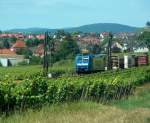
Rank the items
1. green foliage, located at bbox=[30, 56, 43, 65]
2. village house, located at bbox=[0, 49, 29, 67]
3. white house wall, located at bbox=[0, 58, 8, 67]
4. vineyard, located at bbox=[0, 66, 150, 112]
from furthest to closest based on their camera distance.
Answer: village house, located at bbox=[0, 49, 29, 67], white house wall, located at bbox=[0, 58, 8, 67], green foliage, located at bbox=[30, 56, 43, 65], vineyard, located at bbox=[0, 66, 150, 112]

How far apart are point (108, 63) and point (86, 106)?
50.6 m

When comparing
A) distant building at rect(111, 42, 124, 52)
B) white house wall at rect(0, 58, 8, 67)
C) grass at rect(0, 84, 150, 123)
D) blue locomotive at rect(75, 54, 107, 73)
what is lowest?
white house wall at rect(0, 58, 8, 67)

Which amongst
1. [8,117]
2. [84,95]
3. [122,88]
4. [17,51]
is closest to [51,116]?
[8,117]

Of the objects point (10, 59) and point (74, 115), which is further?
point (10, 59)

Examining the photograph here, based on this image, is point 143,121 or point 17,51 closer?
point 143,121

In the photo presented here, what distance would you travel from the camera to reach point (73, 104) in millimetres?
16594

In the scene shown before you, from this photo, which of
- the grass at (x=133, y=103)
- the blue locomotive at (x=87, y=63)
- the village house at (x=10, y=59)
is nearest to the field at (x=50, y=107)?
the grass at (x=133, y=103)

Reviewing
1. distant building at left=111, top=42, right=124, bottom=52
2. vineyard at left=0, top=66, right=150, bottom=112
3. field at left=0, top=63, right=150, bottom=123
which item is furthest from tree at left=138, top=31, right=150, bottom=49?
field at left=0, top=63, right=150, bottom=123

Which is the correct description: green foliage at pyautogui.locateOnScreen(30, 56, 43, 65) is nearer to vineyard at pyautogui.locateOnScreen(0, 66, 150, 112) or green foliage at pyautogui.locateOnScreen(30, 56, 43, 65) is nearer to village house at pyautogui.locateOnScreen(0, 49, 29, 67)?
village house at pyautogui.locateOnScreen(0, 49, 29, 67)

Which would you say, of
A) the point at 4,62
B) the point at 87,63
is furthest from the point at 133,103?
the point at 4,62

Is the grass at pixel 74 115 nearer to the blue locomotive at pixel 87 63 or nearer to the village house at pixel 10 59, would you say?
the blue locomotive at pixel 87 63

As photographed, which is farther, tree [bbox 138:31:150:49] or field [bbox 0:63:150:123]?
tree [bbox 138:31:150:49]

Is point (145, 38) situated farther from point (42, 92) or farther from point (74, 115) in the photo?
point (74, 115)

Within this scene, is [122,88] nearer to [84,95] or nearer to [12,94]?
[84,95]
